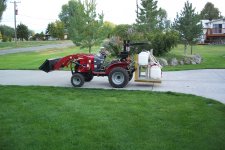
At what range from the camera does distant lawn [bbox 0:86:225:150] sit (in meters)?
5.87

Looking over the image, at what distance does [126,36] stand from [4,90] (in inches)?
442

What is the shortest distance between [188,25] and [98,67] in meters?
18.2

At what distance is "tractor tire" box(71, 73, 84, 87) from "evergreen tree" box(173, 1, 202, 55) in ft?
60.5

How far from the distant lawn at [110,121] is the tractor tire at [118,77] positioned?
42.2 inches

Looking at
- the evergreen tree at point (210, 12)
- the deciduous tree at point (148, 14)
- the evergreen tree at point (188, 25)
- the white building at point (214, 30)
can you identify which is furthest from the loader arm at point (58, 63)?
the evergreen tree at point (210, 12)

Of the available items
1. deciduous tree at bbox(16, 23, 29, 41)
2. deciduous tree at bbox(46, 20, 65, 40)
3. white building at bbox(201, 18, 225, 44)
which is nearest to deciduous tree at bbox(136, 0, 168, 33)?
white building at bbox(201, 18, 225, 44)

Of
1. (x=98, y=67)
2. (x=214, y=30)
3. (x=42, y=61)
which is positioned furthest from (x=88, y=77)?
(x=214, y=30)

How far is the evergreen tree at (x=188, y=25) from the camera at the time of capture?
92.9 feet

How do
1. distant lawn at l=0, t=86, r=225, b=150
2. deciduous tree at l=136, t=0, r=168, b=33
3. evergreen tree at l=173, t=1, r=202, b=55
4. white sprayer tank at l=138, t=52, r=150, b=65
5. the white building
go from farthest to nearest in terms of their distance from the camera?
the white building → deciduous tree at l=136, t=0, r=168, b=33 → evergreen tree at l=173, t=1, r=202, b=55 → white sprayer tank at l=138, t=52, r=150, b=65 → distant lawn at l=0, t=86, r=225, b=150

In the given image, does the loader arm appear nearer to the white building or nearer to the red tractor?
the red tractor

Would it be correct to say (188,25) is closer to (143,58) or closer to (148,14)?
(148,14)

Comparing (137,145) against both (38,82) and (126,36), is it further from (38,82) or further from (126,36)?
(126,36)

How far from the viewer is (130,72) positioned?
39.0 ft

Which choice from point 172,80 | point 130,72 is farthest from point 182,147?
point 172,80
